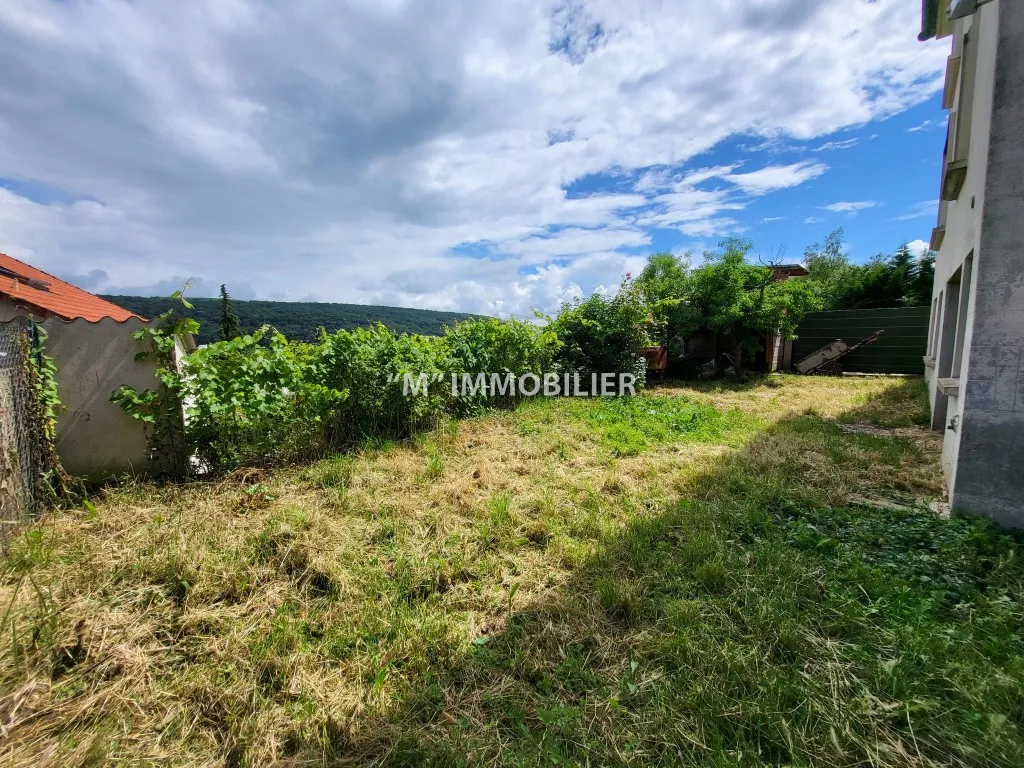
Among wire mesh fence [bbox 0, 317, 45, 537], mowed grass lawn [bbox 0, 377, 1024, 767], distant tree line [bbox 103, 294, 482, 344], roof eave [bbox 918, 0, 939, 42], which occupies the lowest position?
mowed grass lawn [bbox 0, 377, 1024, 767]

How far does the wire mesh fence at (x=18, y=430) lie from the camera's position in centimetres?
275

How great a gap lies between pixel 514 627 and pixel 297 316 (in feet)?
44.7

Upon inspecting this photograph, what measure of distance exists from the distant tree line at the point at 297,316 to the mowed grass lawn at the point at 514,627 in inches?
75.2

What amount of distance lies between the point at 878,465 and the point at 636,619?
138 inches

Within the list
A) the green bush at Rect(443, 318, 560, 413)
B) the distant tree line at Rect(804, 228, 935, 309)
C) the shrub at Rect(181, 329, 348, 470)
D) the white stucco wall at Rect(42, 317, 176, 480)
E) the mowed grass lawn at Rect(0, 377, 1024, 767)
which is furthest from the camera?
the distant tree line at Rect(804, 228, 935, 309)

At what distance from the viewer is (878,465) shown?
400 centimetres

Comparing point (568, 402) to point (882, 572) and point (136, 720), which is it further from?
point (136, 720)

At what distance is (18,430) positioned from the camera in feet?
9.69

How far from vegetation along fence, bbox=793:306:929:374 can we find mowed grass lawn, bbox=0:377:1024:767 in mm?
9080

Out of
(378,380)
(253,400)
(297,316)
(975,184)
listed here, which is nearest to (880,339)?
(975,184)

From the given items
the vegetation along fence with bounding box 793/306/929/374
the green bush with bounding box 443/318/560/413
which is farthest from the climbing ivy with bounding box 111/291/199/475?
the vegetation along fence with bounding box 793/306/929/374

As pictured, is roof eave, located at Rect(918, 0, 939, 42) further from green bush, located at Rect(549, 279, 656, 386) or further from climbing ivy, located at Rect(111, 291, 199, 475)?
climbing ivy, located at Rect(111, 291, 199, 475)

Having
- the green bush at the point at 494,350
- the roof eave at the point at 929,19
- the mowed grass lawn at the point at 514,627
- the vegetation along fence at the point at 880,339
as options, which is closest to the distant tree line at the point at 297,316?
the green bush at the point at 494,350

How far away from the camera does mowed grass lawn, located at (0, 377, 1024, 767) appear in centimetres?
153
